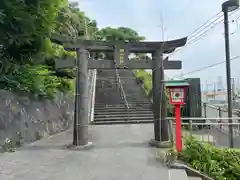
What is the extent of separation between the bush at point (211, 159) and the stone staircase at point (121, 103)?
7.33 metres

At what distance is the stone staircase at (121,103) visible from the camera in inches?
534

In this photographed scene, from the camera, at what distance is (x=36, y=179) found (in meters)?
4.76

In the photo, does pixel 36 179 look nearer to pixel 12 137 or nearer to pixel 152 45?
pixel 12 137

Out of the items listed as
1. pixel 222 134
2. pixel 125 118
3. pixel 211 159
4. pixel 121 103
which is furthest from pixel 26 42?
pixel 121 103

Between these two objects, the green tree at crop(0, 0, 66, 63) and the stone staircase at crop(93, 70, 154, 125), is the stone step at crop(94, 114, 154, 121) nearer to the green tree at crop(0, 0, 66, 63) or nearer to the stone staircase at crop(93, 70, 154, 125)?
the stone staircase at crop(93, 70, 154, 125)

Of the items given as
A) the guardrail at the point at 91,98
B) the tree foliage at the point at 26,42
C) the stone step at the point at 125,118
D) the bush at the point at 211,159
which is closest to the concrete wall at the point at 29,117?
the tree foliage at the point at 26,42

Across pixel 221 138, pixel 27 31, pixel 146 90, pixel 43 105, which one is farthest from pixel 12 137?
pixel 146 90

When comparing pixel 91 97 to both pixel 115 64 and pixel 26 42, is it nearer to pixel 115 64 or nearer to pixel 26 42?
pixel 115 64

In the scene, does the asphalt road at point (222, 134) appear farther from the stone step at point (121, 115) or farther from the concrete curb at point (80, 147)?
the stone step at point (121, 115)

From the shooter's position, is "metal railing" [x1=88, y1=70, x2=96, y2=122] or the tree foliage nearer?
the tree foliage

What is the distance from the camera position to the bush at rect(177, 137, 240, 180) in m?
5.61

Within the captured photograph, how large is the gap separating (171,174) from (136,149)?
2.37 m

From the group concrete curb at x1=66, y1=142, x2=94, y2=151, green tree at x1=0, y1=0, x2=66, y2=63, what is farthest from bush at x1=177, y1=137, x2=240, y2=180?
green tree at x1=0, y1=0, x2=66, y2=63

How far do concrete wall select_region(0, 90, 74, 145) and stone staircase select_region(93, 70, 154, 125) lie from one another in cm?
247
